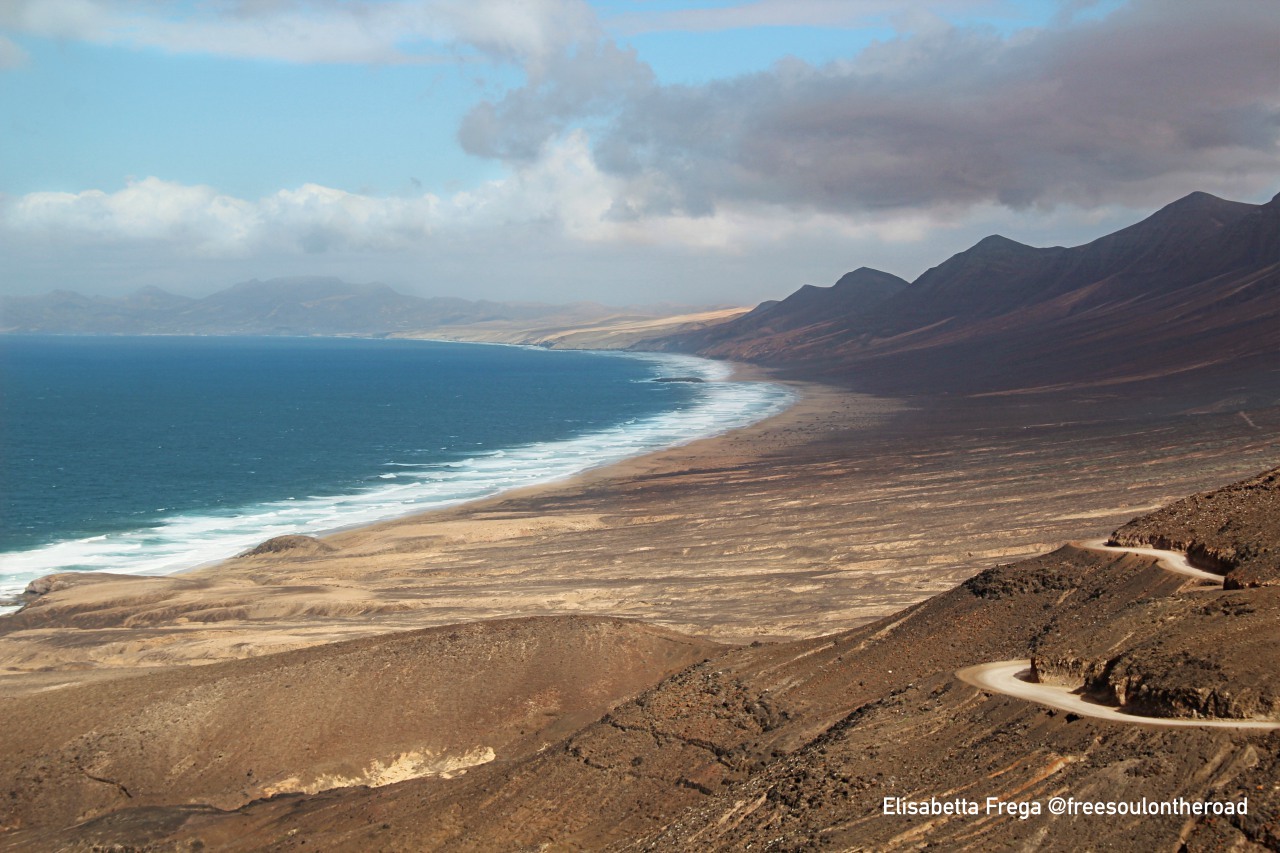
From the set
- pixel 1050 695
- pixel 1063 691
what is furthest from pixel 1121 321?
pixel 1050 695

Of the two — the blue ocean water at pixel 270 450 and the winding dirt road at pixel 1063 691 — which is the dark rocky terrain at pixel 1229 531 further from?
the blue ocean water at pixel 270 450

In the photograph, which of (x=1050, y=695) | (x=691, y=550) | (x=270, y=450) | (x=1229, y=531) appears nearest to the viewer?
(x=1050, y=695)

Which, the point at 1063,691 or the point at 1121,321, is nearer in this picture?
the point at 1063,691

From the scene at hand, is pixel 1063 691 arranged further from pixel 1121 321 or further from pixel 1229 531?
pixel 1121 321

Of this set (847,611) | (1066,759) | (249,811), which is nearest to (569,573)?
(847,611)

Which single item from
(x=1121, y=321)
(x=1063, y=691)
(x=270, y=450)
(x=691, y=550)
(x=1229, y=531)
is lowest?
(x=691, y=550)

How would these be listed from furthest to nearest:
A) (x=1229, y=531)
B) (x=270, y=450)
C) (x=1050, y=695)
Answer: (x=270, y=450) → (x=1229, y=531) → (x=1050, y=695)

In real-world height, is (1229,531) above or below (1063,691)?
above

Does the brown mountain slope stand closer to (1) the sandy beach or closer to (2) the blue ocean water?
(1) the sandy beach

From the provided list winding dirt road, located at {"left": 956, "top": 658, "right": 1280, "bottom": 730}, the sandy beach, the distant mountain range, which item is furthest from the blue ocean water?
winding dirt road, located at {"left": 956, "top": 658, "right": 1280, "bottom": 730}

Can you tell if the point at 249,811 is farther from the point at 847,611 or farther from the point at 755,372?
the point at 755,372
